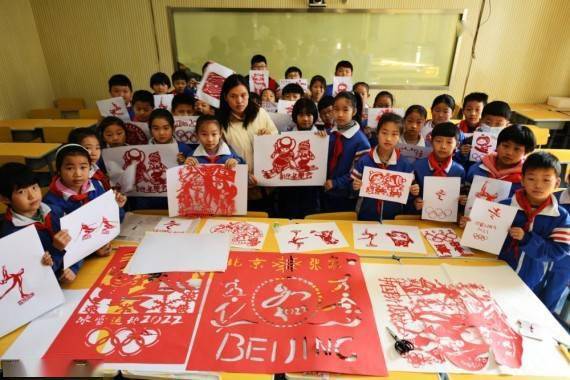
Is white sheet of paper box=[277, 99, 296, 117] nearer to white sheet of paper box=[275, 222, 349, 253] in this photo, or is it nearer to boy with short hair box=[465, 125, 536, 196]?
white sheet of paper box=[275, 222, 349, 253]

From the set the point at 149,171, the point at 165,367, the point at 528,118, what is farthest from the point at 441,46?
the point at 165,367

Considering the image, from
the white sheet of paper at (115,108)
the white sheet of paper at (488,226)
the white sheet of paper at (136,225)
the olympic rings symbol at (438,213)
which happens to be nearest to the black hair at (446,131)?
the olympic rings symbol at (438,213)

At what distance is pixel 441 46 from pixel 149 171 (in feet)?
19.4

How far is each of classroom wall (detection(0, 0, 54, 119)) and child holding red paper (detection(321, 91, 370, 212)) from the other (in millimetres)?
5462

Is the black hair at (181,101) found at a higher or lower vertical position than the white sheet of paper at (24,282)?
higher

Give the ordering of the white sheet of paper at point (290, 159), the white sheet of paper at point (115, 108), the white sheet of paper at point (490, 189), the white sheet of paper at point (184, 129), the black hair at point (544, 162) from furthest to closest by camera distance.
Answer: the white sheet of paper at point (115, 108), the white sheet of paper at point (184, 129), the white sheet of paper at point (290, 159), the white sheet of paper at point (490, 189), the black hair at point (544, 162)

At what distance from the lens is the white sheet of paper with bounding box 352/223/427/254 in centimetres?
200

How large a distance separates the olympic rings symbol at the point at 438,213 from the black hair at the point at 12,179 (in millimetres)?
2283

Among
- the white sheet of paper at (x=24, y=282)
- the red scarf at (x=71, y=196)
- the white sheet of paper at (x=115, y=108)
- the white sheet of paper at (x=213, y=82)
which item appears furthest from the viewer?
the white sheet of paper at (x=115, y=108)

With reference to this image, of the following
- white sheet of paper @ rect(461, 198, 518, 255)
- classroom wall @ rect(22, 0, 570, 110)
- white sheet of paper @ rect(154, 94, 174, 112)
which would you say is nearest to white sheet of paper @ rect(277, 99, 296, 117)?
white sheet of paper @ rect(154, 94, 174, 112)

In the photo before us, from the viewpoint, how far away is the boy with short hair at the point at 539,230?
1.78 metres

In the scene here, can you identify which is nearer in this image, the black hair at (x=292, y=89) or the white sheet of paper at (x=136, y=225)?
the white sheet of paper at (x=136, y=225)

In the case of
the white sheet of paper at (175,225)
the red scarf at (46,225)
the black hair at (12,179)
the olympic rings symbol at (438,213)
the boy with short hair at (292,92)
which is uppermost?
the boy with short hair at (292,92)

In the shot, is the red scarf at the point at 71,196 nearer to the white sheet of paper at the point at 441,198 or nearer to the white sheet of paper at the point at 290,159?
the white sheet of paper at the point at 290,159
